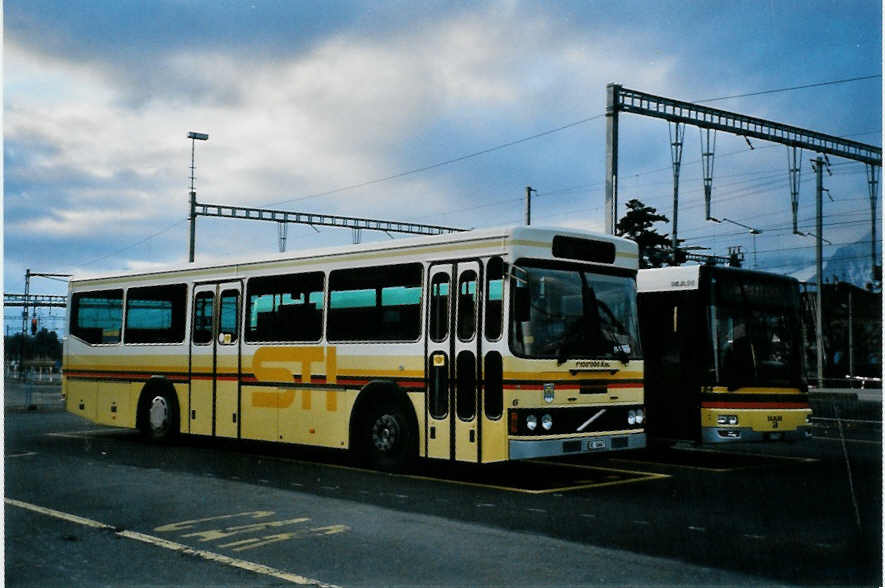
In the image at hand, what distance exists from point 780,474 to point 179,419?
30.5 ft

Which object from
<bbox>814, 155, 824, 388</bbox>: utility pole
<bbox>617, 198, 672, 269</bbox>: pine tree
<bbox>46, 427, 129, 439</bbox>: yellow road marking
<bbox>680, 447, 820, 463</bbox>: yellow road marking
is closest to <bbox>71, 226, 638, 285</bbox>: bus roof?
<bbox>680, 447, 820, 463</bbox>: yellow road marking

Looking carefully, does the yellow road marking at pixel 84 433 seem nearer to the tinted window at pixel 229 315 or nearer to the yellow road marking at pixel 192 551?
the tinted window at pixel 229 315

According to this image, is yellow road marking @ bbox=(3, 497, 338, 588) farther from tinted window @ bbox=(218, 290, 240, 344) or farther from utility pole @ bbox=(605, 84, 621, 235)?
utility pole @ bbox=(605, 84, 621, 235)

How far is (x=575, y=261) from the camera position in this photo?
38.7ft

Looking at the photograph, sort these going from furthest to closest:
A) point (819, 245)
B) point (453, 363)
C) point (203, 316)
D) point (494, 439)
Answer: point (819, 245)
point (203, 316)
point (453, 363)
point (494, 439)

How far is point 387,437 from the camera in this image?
41.3 feet

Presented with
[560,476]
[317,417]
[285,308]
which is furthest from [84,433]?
[560,476]

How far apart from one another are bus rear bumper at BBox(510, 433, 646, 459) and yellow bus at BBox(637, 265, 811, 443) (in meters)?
2.07

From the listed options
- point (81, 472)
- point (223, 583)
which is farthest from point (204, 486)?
point (223, 583)

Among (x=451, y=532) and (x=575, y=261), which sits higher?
(x=575, y=261)

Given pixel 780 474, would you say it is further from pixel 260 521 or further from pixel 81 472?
→ pixel 81 472

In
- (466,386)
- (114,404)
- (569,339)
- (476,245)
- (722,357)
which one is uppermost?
(476,245)

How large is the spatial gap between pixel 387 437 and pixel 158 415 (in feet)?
19.0

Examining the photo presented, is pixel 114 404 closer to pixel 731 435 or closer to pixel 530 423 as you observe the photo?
pixel 530 423
